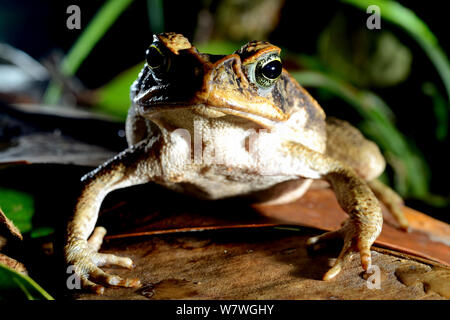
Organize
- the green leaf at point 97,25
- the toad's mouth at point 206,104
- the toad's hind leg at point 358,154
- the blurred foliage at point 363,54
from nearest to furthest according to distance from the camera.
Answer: the toad's mouth at point 206,104 → the toad's hind leg at point 358,154 → the green leaf at point 97,25 → the blurred foliage at point 363,54

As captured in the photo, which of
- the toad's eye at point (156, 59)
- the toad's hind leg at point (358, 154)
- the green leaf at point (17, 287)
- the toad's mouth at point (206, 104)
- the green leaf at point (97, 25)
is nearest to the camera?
the green leaf at point (17, 287)

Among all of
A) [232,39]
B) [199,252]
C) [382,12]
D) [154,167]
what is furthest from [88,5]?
[199,252]

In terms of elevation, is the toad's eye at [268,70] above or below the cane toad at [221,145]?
above

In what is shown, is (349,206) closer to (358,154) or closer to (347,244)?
(347,244)

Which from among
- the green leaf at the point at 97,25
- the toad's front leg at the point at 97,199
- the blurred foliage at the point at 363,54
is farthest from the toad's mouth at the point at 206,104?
the blurred foliage at the point at 363,54

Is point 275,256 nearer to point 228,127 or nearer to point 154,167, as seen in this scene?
point 228,127

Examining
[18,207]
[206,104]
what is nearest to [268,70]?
[206,104]

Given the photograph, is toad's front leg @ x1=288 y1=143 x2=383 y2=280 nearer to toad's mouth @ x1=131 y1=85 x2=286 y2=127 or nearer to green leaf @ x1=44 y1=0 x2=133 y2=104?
toad's mouth @ x1=131 y1=85 x2=286 y2=127

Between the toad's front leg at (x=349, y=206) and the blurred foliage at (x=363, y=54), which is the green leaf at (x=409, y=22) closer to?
the blurred foliage at (x=363, y=54)
